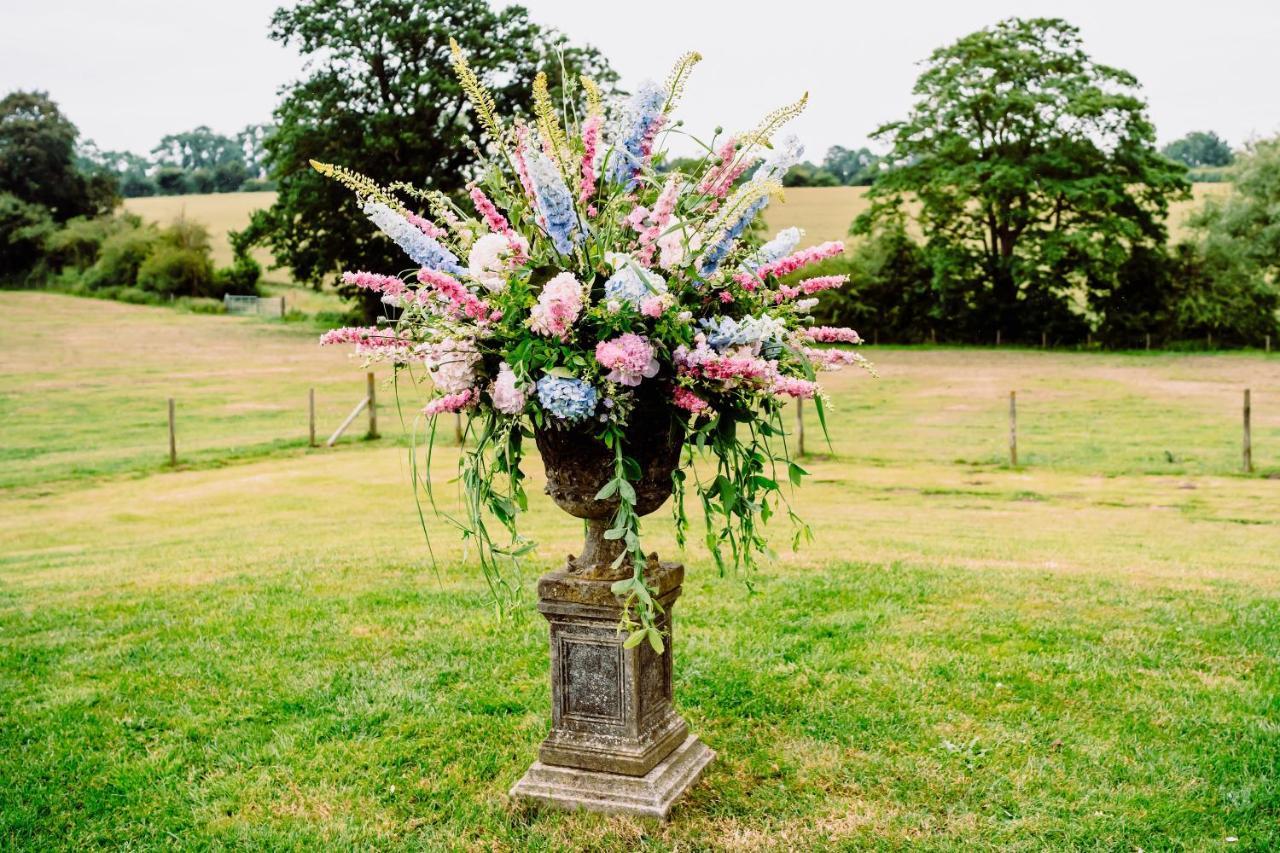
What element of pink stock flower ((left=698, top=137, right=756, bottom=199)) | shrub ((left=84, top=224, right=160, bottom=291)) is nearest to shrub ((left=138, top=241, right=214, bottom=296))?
shrub ((left=84, top=224, right=160, bottom=291))

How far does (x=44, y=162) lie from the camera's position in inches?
2586

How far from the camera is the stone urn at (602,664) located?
472 cm

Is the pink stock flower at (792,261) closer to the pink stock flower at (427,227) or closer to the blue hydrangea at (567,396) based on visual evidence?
the blue hydrangea at (567,396)

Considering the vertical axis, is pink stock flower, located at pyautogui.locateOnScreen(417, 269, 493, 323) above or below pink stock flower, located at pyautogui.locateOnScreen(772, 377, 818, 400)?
above

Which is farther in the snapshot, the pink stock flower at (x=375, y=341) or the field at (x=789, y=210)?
the field at (x=789, y=210)

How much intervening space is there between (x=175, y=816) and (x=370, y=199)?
2946 mm

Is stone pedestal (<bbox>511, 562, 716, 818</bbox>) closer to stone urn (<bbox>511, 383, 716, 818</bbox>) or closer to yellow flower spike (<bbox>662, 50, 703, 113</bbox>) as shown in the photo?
stone urn (<bbox>511, 383, 716, 818</bbox>)

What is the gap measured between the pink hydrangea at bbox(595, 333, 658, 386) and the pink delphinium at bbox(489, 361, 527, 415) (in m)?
0.34

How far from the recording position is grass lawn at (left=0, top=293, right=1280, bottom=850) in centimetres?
491

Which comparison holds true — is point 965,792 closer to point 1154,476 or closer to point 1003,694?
point 1003,694

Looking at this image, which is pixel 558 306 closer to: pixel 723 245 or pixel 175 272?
pixel 723 245

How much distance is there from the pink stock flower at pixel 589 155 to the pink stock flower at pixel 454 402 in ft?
2.98

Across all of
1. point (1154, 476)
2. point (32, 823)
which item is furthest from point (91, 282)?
point (32, 823)

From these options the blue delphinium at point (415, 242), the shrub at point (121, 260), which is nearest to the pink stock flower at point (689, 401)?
the blue delphinium at point (415, 242)
